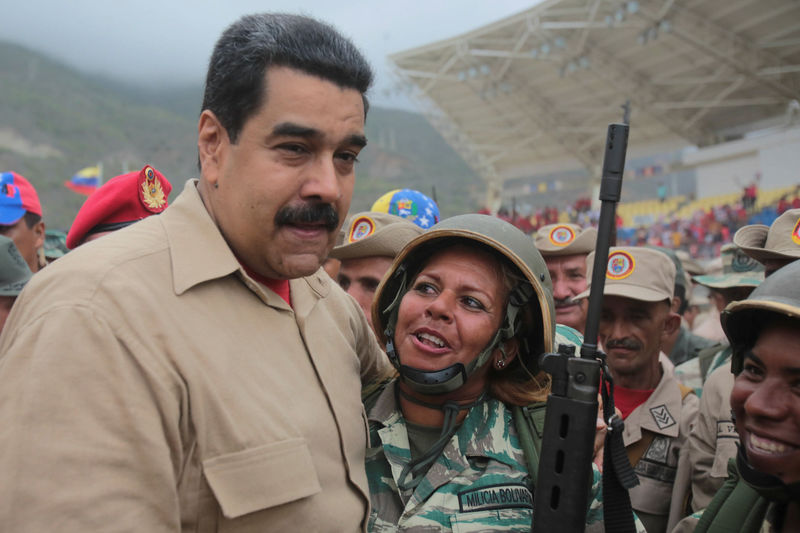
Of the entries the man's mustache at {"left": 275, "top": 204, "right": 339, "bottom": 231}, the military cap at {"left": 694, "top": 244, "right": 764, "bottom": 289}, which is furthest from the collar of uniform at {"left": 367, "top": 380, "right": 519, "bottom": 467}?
the military cap at {"left": 694, "top": 244, "right": 764, "bottom": 289}

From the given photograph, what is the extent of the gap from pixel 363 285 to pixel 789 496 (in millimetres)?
2250

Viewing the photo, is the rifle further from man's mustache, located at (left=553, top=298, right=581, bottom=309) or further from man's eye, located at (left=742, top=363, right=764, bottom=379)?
man's mustache, located at (left=553, top=298, right=581, bottom=309)

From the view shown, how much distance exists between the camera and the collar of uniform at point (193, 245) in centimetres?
162

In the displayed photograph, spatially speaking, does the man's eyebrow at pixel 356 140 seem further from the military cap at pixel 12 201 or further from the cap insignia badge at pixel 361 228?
the military cap at pixel 12 201

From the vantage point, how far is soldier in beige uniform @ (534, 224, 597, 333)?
172 inches

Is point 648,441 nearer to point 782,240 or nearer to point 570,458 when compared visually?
point 782,240

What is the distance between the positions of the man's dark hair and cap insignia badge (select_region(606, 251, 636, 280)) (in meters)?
2.53

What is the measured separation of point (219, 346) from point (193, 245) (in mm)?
271

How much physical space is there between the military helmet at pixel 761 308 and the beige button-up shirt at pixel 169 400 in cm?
121

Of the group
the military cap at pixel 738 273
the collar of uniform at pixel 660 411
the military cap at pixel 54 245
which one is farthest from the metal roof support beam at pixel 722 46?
the collar of uniform at pixel 660 411

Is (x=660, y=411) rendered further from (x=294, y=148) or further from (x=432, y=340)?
(x=294, y=148)

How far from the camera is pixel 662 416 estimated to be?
11.1ft

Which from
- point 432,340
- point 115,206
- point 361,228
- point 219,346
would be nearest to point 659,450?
point 432,340

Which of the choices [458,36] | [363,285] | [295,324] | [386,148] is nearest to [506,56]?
[458,36]
